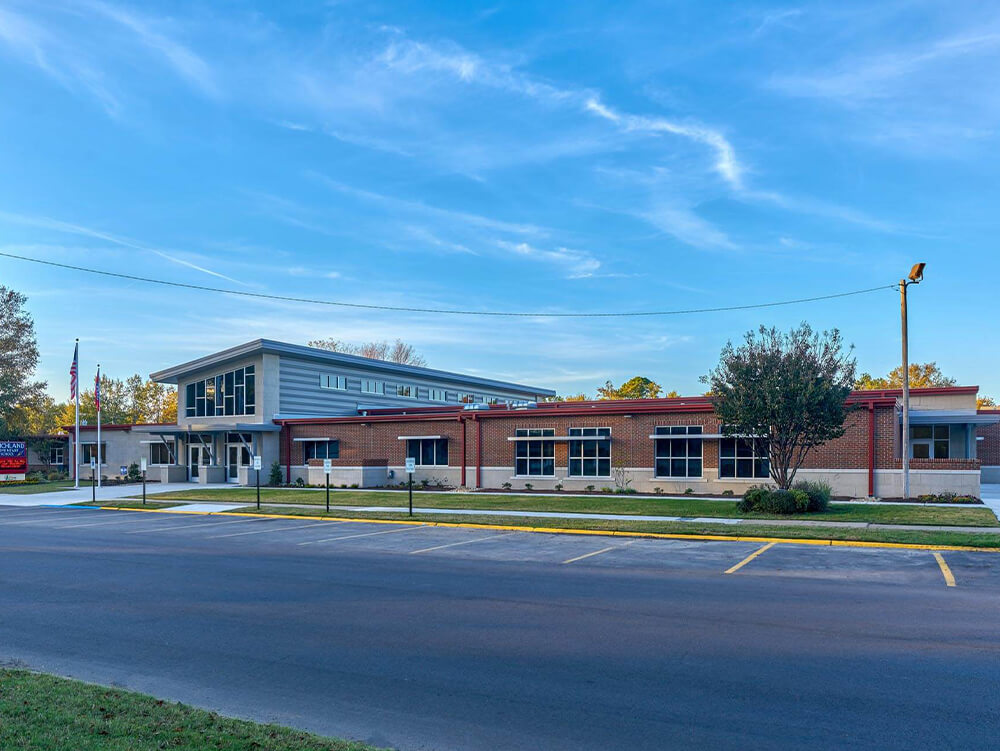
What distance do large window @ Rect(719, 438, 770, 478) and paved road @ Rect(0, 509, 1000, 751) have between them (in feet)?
45.0

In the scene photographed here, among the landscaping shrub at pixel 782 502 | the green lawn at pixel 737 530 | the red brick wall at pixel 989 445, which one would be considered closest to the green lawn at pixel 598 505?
the landscaping shrub at pixel 782 502

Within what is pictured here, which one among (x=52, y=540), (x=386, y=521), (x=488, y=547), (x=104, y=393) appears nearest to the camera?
(x=488, y=547)

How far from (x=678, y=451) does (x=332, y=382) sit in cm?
2241

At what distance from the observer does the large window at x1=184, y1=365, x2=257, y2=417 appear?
4172cm

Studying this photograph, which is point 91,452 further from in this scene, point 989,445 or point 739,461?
point 989,445

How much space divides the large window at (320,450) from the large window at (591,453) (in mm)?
12022

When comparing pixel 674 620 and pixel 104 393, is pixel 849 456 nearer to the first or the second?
pixel 674 620

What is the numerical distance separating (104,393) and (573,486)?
211 ft

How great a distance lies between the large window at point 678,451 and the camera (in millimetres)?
30375

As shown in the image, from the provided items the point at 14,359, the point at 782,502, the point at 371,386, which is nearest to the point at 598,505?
the point at 782,502

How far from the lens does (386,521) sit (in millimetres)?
22594

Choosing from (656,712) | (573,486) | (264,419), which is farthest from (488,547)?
(264,419)

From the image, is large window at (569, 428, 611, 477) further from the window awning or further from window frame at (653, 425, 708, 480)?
the window awning

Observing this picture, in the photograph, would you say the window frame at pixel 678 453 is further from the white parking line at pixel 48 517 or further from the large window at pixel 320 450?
the white parking line at pixel 48 517
